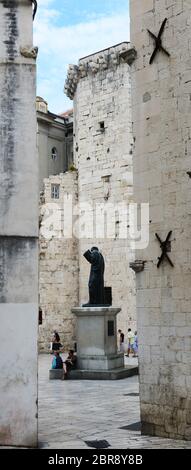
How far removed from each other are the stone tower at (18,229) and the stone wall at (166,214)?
1.98 metres

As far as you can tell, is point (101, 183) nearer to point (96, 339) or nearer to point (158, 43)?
point (96, 339)

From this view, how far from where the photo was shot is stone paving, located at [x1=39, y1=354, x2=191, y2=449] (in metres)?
8.20

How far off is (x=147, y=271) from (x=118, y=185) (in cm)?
1781

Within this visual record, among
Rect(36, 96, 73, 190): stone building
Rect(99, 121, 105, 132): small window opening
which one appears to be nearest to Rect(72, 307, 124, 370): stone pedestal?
Rect(99, 121, 105, 132): small window opening

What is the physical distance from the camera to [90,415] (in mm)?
10617

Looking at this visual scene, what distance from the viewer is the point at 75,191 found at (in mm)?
28891

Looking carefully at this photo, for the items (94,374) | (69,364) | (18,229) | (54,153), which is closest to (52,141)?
(54,153)

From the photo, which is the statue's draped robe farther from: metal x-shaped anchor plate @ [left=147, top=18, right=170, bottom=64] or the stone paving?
metal x-shaped anchor plate @ [left=147, top=18, right=170, bottom=64]

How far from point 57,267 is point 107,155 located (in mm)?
6042

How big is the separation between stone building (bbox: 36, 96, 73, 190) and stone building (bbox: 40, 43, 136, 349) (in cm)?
557

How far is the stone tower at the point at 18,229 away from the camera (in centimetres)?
→ 780
